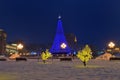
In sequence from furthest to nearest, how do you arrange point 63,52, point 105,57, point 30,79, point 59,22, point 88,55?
1. point 59,22
2. point 63,52
3. point 105,57
4. point 88,55
5. point 30,79

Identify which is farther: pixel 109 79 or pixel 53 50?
pixel 53 50

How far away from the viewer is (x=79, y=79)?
25.0 m

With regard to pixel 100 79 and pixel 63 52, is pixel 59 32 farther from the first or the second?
pixel 100 79

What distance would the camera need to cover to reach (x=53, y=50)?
146875 millimetres

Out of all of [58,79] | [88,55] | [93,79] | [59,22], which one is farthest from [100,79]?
[59,22]

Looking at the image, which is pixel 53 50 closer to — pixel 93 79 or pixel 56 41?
pixel 56 41

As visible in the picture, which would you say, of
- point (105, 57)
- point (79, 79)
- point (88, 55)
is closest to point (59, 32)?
point (105, 57)

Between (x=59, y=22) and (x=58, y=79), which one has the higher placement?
(x=59, y=22)

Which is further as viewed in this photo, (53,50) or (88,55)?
(53,50)

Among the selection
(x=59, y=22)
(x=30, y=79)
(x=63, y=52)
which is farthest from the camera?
(x=59, y=22)

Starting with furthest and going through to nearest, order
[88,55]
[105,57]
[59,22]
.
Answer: [59,22] → [105,57] → [88,55]

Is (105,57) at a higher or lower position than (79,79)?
higher

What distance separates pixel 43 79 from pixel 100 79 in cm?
396

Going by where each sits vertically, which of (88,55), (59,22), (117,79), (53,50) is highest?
(59,22)
